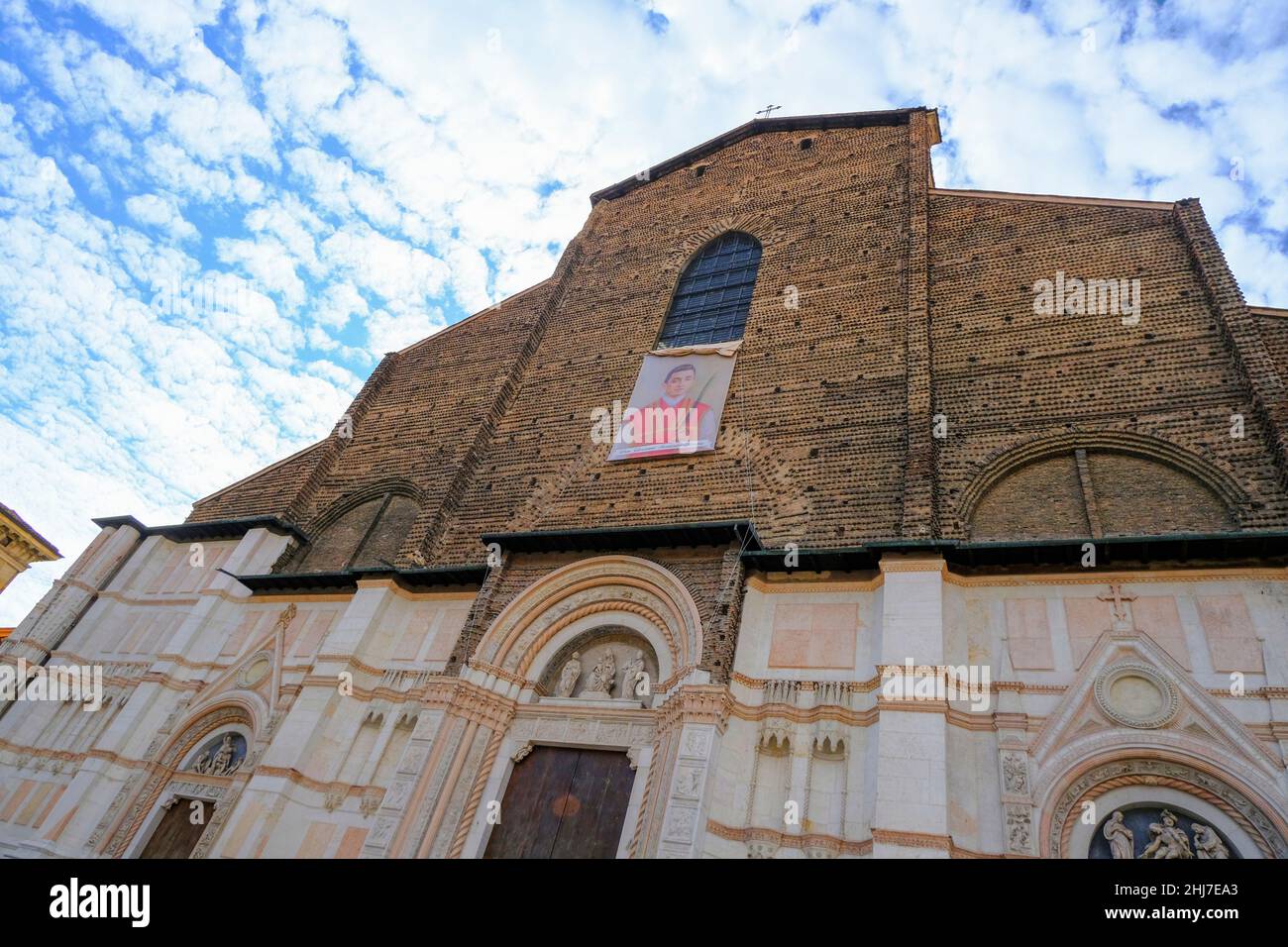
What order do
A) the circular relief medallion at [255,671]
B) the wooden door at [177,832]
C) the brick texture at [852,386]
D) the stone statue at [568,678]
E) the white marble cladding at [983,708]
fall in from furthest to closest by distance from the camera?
the circular relief medallion at [255,671] < the wooden door at [177,832] < the stone statue at [568,678] < the brick texture at [852,386] < the white marble cladding at [983,708]

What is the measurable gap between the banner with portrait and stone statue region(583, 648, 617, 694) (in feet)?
11.5

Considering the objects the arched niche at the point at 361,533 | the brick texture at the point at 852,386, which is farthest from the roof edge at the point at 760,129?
the arched niche at the point at 361,533

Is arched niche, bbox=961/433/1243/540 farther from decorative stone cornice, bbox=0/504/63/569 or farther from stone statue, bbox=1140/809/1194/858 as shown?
decorative stone cornice, bbox=0/504/63/569

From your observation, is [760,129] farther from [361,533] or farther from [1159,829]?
[1159,829]

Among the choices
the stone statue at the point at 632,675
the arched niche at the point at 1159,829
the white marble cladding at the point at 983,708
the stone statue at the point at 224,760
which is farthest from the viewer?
the stone statue at the point at 224,760

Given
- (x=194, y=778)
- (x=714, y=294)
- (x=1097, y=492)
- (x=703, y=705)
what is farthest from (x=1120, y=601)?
(x=194, y=778)

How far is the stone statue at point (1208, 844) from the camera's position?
19.6 feet

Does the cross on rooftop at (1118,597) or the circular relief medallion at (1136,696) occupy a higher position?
the cross on rooftop at (1118,597)

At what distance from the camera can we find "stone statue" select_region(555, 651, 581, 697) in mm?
9688

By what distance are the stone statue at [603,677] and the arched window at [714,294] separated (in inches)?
262

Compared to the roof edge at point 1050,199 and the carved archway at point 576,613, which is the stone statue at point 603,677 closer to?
the carved archway at point 576,613

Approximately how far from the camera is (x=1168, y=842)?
6141 millimetres

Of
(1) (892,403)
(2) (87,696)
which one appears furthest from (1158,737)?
(2) (87,696)
